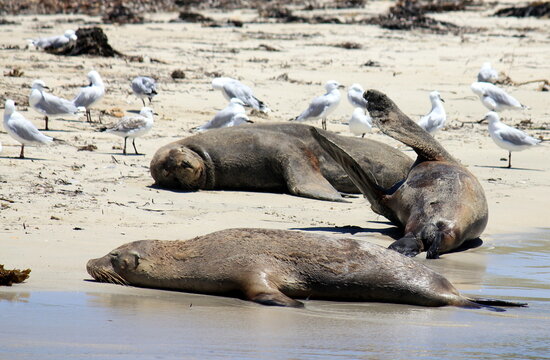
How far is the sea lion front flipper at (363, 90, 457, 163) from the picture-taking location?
25.5 feet

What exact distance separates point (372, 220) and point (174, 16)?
60.5 ft

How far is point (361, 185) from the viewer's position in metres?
7.42

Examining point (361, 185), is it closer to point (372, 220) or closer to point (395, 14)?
point (372, 220)

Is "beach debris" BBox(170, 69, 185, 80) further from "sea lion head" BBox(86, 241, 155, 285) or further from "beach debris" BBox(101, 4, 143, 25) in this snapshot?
"sea lion head" BBox(86, 241, 155, 285)

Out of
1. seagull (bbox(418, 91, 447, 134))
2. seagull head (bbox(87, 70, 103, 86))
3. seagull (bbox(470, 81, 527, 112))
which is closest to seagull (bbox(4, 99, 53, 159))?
seagull head (bbox(87, 70, 103, 86))

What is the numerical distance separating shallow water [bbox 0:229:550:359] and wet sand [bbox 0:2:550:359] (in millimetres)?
13

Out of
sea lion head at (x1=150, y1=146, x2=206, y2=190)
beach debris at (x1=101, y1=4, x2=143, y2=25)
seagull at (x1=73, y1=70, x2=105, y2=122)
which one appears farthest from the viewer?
beach debris at (x1=101, y1=4, x2=143, y2=25)

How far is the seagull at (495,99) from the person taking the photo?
13.6 metres

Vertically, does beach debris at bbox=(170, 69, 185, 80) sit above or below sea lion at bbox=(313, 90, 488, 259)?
below

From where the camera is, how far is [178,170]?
8883mm

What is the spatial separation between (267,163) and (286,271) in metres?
4.14

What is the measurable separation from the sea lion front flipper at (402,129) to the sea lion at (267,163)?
1.14m

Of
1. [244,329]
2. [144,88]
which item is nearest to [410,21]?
[144,88]

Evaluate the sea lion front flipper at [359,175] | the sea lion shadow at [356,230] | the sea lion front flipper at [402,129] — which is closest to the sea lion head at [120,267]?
the sea lion shadow at [356,230]
